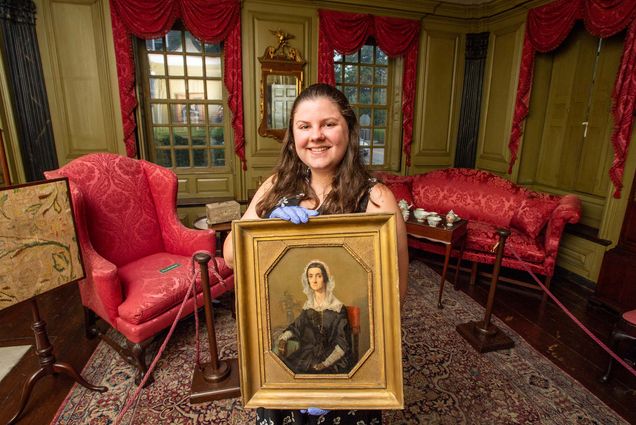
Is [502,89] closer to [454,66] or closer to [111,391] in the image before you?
[454,66]

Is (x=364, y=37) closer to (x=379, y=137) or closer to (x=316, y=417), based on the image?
(x=379, y=137)

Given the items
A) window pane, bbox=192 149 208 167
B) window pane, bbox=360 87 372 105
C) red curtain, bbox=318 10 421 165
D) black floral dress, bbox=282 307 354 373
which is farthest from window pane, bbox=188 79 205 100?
black floral dress, bbox=282 307 354 373

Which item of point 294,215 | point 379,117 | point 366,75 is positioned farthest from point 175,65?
point 294,215

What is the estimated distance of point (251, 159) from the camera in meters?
4.80

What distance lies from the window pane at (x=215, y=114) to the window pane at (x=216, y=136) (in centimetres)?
9

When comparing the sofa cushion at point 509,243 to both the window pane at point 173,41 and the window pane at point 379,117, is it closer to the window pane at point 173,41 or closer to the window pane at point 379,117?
the window pane at point 379,117

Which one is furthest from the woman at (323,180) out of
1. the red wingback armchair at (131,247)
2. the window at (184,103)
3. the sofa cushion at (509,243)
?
the window at (184,103)

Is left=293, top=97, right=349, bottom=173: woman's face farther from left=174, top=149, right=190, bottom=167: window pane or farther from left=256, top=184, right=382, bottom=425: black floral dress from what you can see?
left=174, top=149, right=190, bottom=167: window pane

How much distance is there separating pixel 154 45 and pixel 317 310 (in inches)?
184

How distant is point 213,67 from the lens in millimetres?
4680

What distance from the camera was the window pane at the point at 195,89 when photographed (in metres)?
4.68

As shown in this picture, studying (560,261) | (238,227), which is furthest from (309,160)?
(560,261)

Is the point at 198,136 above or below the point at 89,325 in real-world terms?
above

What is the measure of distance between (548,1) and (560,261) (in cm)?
298
